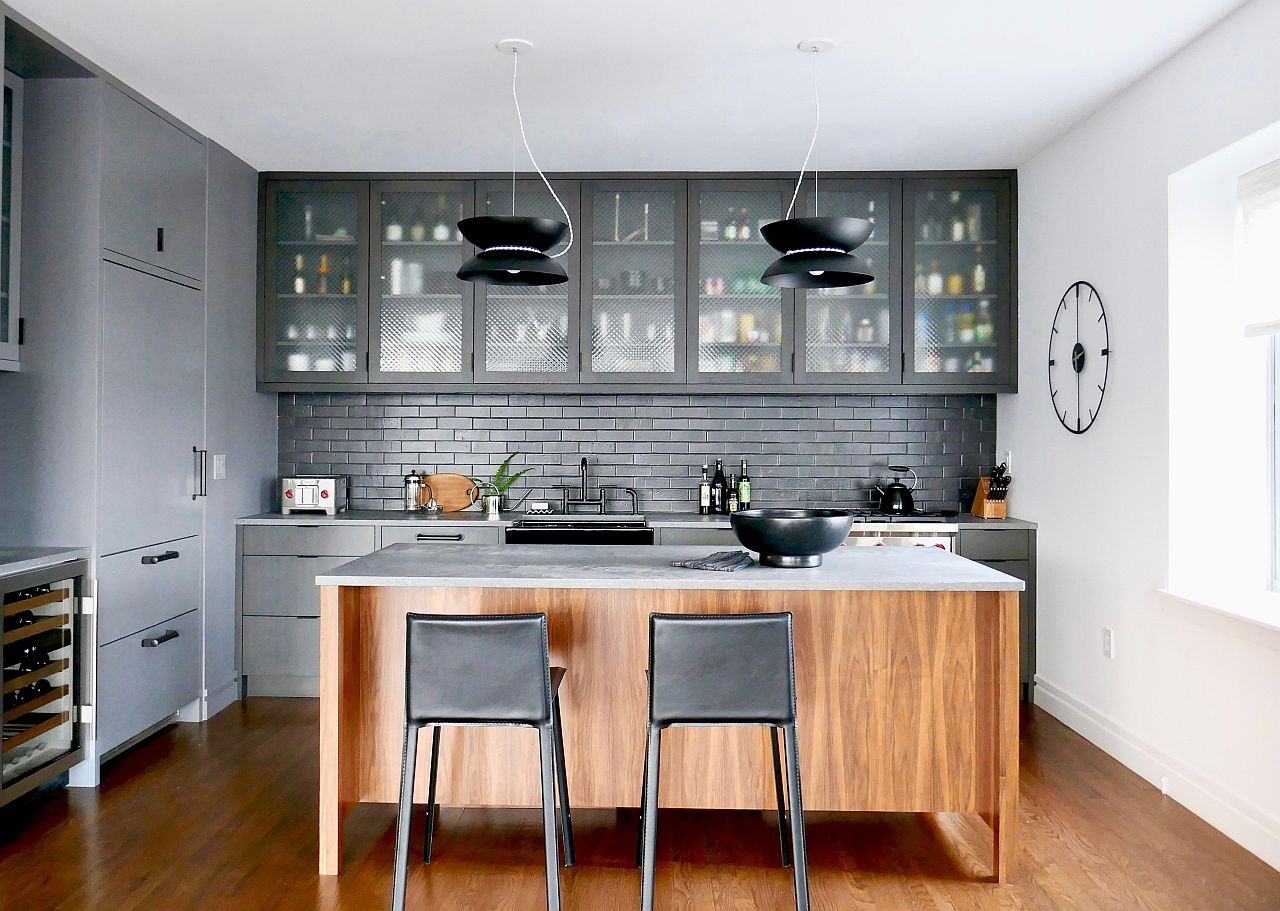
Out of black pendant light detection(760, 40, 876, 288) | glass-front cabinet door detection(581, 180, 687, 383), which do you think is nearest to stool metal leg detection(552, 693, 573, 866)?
black pendant light detection(760, 40, 876, 288)

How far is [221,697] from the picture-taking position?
4402 mm

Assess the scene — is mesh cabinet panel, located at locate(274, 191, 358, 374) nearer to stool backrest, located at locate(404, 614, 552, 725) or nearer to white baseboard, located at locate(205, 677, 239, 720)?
white baseboard, located at locate(205, 677, 239, 720)

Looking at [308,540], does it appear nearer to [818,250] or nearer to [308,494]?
[308,494]

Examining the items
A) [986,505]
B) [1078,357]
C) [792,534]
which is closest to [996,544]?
[986,505]

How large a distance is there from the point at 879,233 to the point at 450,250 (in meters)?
2.32

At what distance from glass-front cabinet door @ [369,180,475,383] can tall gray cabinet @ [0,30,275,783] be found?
2.58ft

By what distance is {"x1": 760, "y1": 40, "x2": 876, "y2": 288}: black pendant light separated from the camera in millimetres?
2689

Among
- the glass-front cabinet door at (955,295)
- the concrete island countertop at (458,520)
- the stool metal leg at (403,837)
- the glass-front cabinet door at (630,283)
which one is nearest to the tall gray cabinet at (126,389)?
the concrete island countertop at (458,520)

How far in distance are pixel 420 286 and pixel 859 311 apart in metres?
2.38

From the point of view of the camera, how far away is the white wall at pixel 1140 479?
9.64ft

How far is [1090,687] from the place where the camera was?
3949mm

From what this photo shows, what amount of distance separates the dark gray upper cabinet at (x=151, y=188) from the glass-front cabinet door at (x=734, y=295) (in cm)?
244

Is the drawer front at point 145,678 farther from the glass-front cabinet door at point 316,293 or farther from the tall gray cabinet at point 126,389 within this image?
the glass-front cabinet door at point 316,293

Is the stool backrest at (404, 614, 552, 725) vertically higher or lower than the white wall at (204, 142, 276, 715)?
lower
